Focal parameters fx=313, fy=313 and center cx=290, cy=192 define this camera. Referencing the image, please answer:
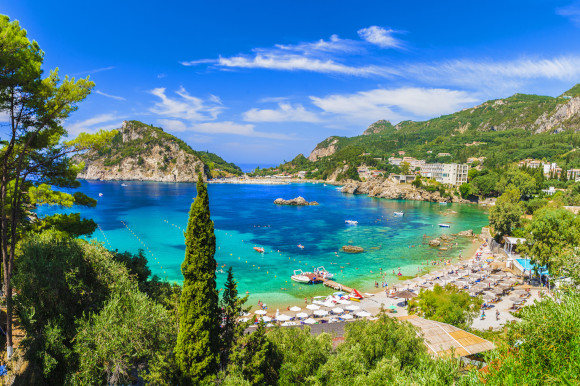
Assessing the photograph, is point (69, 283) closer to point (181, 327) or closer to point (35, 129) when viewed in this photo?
point (181, 327)

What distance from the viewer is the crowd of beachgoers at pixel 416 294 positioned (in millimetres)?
21328

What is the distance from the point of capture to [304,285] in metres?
29.6

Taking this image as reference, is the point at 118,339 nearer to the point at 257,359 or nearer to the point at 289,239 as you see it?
the point at 257,359

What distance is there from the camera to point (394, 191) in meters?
104

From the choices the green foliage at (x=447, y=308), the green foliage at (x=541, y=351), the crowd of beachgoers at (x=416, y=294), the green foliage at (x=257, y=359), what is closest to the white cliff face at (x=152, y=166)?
the crowd of beachgoers at (x=416, y=294)

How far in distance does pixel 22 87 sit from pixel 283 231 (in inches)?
1817

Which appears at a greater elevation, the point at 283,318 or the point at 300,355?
the point at 300,355

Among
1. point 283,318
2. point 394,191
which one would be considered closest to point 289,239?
point 283,318

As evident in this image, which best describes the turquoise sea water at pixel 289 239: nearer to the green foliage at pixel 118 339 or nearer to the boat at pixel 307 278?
the boat at pixel 307 278

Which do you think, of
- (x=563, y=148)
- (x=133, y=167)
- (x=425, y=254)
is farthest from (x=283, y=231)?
(x=133, y=167)

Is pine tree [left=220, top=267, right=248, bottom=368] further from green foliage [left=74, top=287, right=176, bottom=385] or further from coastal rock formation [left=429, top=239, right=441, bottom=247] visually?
coastal rock formation [left=429, top=239, right=441, bottom=247]

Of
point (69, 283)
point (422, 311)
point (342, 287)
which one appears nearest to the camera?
point (69, 283)

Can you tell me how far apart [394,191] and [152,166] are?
438ft

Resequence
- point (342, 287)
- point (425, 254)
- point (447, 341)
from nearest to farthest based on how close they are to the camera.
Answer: point (447, 341) < point (342, 287) < point (425, 254)
